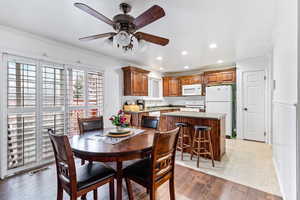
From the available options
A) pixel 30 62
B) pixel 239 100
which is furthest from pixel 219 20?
pixel 30 62

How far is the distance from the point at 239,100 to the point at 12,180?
5537mm

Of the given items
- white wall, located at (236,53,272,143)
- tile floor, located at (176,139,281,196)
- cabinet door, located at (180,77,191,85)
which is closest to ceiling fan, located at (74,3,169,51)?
tile floor, located at (176,139,281,196)

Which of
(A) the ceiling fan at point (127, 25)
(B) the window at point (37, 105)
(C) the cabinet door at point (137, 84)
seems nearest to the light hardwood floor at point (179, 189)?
(B) the window at point (37, 105)

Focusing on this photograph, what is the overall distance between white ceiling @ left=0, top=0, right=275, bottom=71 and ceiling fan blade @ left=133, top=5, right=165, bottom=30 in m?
0.35

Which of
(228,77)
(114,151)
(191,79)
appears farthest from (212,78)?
(114,151)

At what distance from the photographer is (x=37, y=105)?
2.80m

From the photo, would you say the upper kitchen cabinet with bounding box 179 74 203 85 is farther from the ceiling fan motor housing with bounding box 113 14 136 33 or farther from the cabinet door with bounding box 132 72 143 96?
the ceiling fan motor housing with bounding box 113 14 136 33

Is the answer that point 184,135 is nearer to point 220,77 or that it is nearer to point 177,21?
point 177,21

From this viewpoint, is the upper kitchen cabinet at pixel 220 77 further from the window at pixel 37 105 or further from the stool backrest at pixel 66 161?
the stool backrest at pixel 66 161

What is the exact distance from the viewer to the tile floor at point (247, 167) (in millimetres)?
2199

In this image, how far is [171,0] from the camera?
5.89 feet

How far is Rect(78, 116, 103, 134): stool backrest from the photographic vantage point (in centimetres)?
235

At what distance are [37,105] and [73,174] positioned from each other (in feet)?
7.17

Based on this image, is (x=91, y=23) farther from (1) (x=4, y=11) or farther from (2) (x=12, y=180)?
(2) (x=12, y=180)
